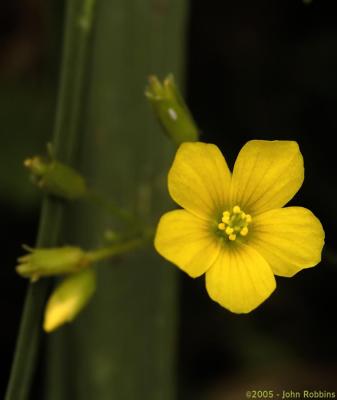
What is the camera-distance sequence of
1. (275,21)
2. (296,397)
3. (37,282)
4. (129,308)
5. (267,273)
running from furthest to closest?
(275,21)
(296,397)
(129,308)
(37,282)
(267,273)

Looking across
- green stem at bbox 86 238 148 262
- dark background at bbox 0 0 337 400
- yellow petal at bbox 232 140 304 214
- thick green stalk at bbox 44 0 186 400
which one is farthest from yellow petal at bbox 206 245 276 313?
dark background at bbox 0 0 337 400

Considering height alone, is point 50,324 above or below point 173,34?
below

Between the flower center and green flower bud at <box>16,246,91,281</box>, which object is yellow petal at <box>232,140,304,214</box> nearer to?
the flower center

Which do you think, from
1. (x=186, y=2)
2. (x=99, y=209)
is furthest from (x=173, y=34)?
(x=99, y=209)

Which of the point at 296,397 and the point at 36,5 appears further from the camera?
the point at 36,5

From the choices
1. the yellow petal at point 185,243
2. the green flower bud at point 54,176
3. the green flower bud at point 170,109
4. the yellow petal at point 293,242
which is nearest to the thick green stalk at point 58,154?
the green flower bud at point 54,176

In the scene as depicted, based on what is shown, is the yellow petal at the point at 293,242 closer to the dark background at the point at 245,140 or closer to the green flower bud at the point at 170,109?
the green flower bud at the point at 170,109

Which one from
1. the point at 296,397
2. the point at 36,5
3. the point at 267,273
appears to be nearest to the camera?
the point at 267,273

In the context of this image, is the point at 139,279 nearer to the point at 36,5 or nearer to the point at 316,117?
the point at 316,117
